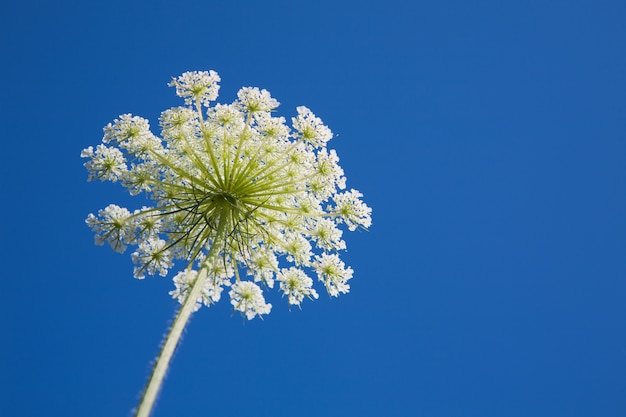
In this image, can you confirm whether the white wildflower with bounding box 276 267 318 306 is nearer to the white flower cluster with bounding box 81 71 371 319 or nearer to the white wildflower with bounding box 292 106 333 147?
the white flower cluster with bounding box 81 71 371 319

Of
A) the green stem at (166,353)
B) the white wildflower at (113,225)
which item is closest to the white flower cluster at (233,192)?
the white wildflower at (113,225)

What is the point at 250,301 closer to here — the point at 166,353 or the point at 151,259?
the point at 151,259

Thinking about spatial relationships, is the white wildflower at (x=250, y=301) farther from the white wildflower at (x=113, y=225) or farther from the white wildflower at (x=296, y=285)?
the white wildflower at (x=113, y=225)

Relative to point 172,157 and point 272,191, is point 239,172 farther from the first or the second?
point 172,157

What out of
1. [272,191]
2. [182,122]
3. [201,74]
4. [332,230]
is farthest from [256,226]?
[201,74]

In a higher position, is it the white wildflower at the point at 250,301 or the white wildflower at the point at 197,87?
the white wildflower at the point at 197,87

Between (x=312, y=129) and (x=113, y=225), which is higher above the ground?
(x=312, y=129)

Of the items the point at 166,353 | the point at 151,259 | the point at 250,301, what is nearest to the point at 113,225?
the point at 151,259

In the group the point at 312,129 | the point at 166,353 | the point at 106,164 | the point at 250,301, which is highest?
the point at 312,129
